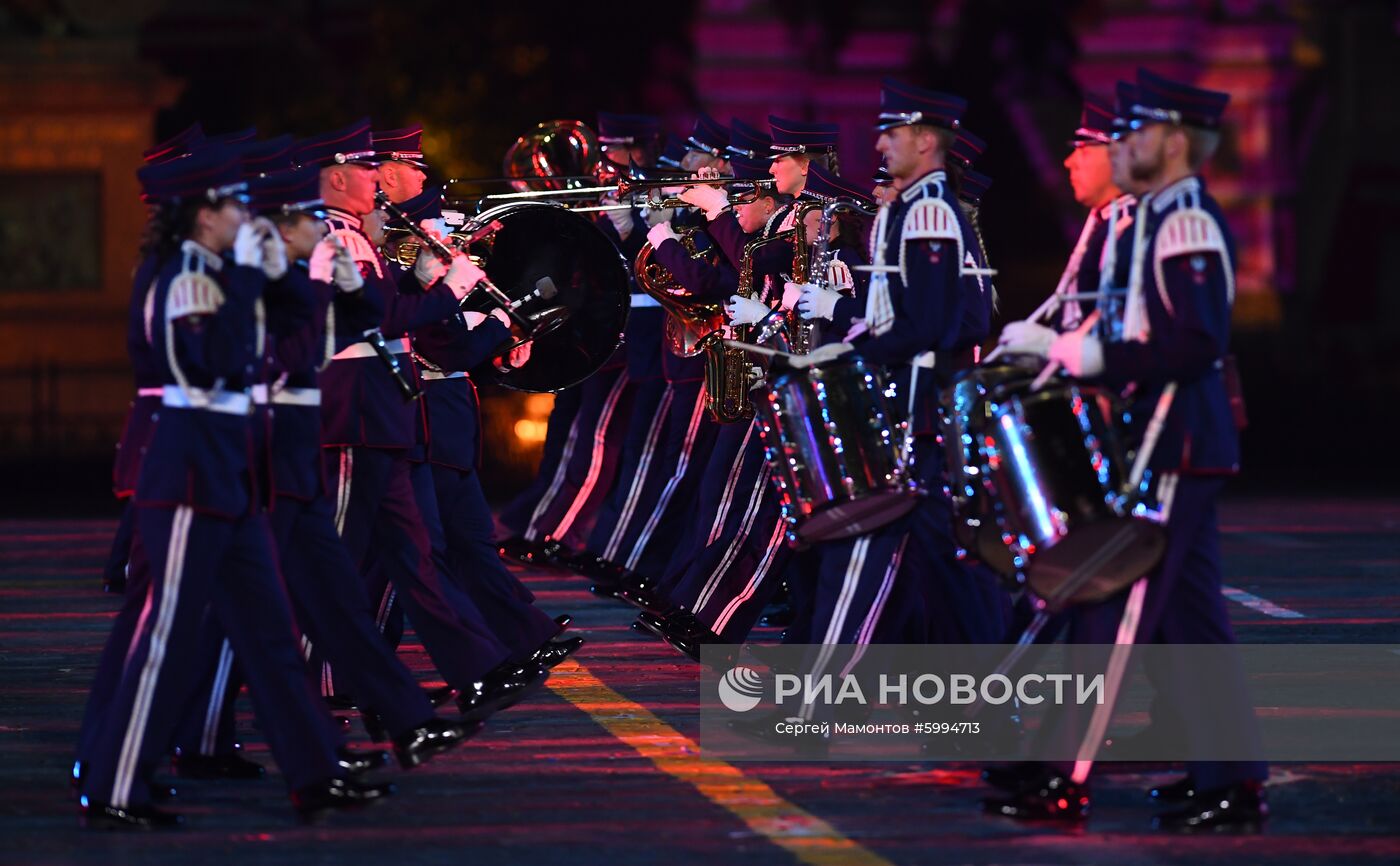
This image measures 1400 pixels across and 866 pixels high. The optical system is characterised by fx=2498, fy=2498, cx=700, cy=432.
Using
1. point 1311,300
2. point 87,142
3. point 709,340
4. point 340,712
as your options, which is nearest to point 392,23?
point 87,142

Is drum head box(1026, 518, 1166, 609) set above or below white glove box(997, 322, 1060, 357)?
below

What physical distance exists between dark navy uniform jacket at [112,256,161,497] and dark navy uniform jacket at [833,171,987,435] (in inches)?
100

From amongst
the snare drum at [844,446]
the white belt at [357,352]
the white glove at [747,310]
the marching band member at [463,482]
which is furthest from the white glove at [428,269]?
the snare drum at [844,446]

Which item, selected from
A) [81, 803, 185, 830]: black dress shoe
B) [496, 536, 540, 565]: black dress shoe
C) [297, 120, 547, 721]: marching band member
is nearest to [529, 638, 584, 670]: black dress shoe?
[297, 120, 547, 721]: marching band member

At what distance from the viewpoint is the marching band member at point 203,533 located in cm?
790

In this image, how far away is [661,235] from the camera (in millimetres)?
11469

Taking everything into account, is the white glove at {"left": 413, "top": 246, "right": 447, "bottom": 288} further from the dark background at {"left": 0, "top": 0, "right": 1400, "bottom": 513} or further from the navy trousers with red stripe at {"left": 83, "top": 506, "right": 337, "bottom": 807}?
the dark background at {"left": 0, "top": 0, "right": 1400, "bottom": 513}

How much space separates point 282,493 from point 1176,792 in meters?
3.16

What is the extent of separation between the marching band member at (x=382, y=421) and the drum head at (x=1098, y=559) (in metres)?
2.58

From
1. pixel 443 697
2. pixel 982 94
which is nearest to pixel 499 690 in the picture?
pixel 443 697

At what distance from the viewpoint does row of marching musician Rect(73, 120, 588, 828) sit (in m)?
7.95

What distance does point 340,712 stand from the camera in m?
10.1

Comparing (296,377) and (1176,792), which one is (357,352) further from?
(1176,792)

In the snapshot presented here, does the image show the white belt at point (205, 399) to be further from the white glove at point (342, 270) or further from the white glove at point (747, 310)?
the white glove at point (747, 310)
